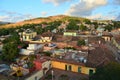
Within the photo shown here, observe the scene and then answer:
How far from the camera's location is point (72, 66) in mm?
28781

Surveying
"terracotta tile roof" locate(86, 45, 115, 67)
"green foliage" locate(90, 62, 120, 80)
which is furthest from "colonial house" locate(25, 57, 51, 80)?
"green foliage" locate(90, 62, 120, 80)

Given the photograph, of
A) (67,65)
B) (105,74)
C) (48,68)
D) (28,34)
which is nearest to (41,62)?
(48,68)

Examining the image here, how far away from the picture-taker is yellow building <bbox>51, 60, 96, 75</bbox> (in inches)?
1083

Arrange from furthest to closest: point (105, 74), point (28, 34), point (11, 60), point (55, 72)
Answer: point (28, 34), point (11, 60), point (55, 72), point (105, 74)

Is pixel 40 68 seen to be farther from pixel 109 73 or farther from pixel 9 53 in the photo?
pixel 9 53

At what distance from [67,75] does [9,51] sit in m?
16.3

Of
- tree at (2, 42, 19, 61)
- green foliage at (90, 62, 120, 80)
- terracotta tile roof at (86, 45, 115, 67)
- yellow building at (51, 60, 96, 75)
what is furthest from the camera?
tree at (2, 42, 19, 61)

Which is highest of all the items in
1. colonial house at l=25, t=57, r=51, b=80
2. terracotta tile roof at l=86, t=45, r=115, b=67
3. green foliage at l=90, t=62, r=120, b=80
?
green foliage at l=90, t=62, r=120, b=80

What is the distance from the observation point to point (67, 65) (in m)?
29.1

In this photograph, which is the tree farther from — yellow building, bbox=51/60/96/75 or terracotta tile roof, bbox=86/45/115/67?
terracotta tile roof, bbox=86/45/115/67

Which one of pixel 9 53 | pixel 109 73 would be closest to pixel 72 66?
pixel 109 73

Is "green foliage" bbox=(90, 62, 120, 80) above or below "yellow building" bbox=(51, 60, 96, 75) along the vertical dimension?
above

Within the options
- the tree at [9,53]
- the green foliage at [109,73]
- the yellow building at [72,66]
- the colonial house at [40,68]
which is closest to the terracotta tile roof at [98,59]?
the yellow building at [72,66]

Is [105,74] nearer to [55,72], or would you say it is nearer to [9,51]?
[55,72]
